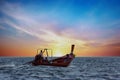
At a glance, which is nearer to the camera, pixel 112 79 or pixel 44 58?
pixel 112 79

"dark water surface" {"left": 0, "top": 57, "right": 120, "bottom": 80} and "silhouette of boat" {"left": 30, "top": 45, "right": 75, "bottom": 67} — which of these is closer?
"dark water surface" {"left": 0, "top": 57, "right": 120, "bottom": 80}

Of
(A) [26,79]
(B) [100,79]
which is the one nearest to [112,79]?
(B) [100,79]

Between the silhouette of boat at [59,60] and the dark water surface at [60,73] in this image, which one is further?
the silhouette of boat at [59,60]

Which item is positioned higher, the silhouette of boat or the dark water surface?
the silhouette of boat

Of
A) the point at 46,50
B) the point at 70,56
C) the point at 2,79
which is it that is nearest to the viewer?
the point at 2,79

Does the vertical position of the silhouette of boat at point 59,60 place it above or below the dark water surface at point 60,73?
above

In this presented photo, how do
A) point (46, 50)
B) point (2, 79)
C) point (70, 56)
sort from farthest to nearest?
1. point (46, 50)
2. point (70, 56)
3. point (2, 79)

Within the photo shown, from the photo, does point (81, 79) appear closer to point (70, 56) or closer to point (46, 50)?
point (70, 56)

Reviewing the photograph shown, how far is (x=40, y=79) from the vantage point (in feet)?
137

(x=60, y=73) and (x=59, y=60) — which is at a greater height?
(x=59, y=60)

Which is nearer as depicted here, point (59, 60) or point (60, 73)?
point (60, 73)

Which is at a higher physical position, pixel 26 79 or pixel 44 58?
pixel 44 58

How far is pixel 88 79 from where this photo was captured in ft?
138

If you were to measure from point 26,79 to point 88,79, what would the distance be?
10925 mm
